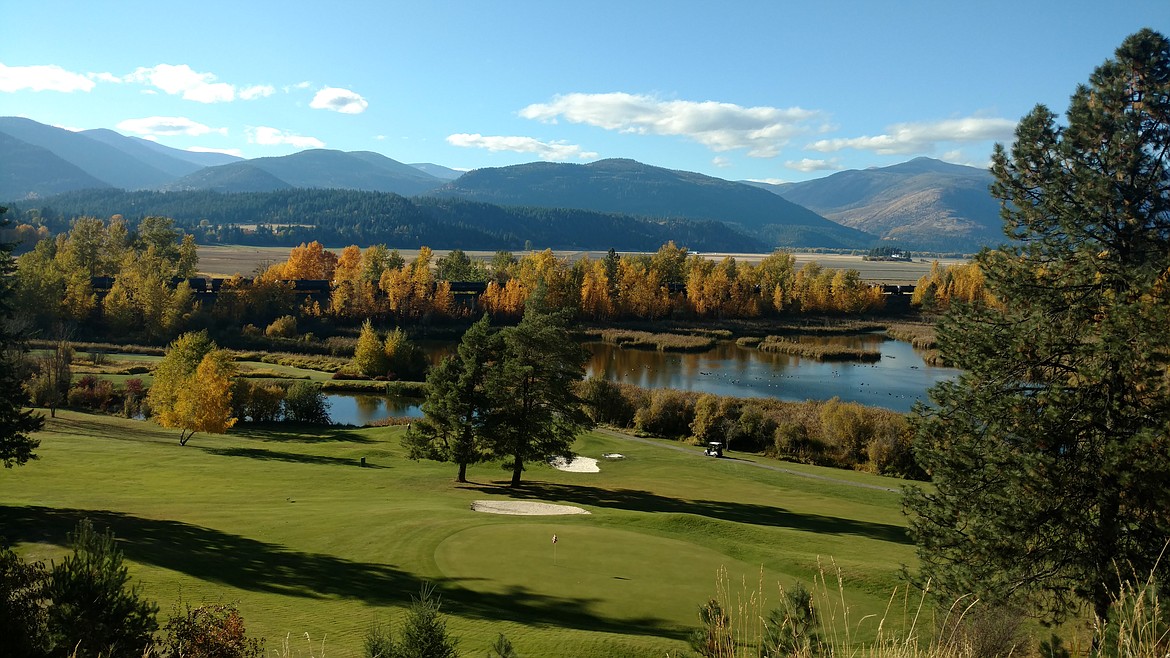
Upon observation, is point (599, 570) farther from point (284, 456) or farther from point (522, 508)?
point (284, 456)

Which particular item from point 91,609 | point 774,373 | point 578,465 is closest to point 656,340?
point 774,373

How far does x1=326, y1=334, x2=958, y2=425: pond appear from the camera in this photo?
211ft

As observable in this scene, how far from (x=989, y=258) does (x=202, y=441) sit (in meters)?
44.8

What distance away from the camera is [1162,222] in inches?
548

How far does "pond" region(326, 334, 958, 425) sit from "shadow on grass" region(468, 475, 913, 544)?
86.9 ft

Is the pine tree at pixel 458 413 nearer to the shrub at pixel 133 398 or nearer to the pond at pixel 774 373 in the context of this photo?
the shrub at pixel 133 398

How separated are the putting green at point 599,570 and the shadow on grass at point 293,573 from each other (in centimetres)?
35

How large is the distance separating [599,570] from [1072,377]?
42.6ft

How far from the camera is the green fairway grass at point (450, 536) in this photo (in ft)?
57.5

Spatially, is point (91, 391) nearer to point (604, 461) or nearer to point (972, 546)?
point (604, 461)

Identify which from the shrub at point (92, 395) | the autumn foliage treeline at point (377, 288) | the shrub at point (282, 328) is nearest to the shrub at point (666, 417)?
the autumn foliage treeline at point (377, 288)

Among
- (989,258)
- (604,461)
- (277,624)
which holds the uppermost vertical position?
(989,258)

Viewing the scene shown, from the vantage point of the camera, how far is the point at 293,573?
2012cm

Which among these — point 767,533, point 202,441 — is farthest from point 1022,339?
point 202,441
